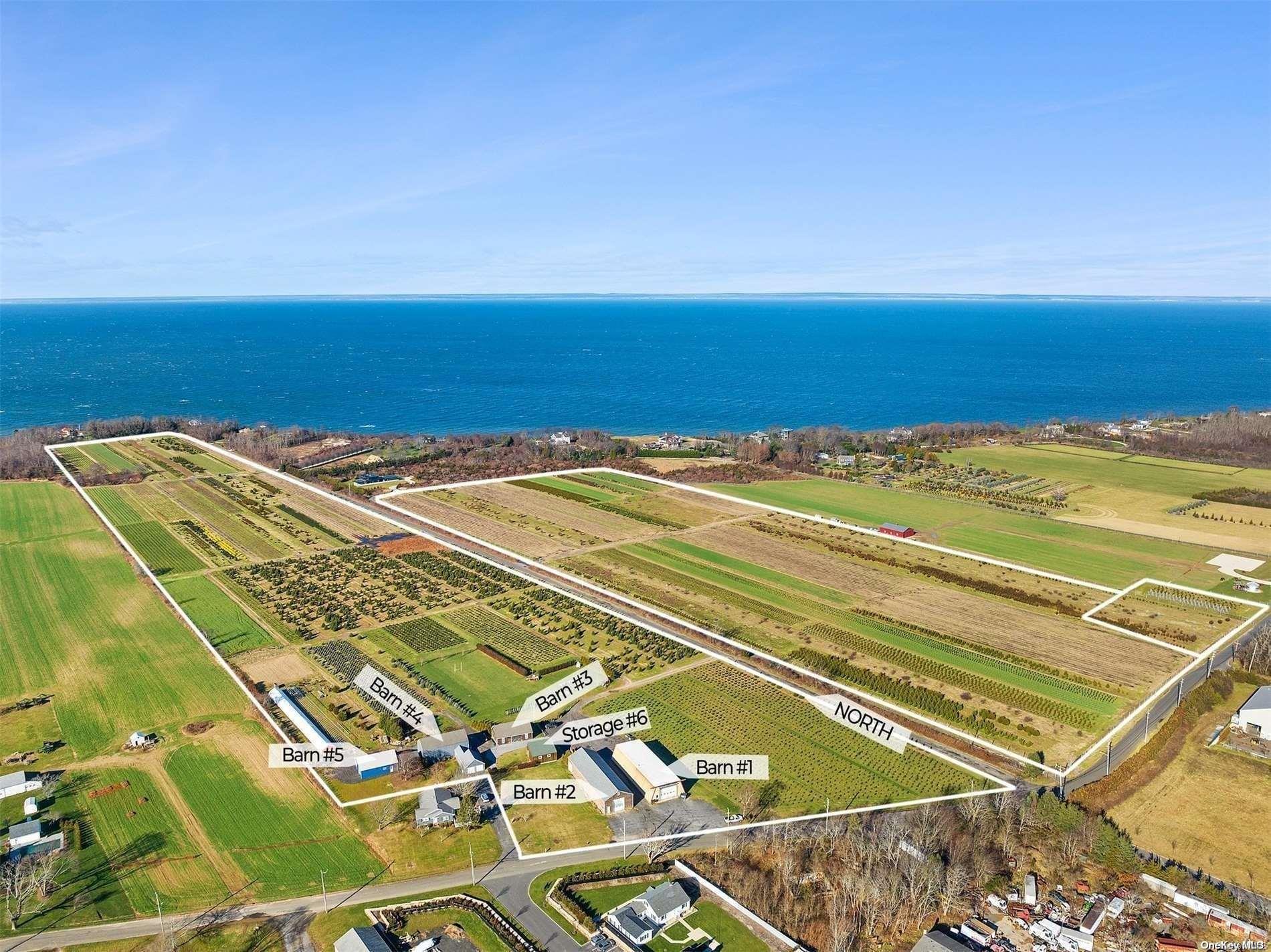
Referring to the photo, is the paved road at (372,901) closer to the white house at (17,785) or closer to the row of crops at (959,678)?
the white house at (17,785)

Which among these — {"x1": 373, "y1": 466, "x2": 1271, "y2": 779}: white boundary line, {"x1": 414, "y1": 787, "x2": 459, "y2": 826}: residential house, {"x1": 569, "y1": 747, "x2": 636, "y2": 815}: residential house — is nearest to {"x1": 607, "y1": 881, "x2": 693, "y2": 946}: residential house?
{"x1": 569, "y1": 747, "x2": 636, "y2": 815}: residential house

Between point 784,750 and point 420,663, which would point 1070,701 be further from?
point 420,663

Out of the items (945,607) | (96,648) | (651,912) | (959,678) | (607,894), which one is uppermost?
(96,648)

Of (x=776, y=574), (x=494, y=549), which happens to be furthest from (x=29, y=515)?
(x=776, y=574)

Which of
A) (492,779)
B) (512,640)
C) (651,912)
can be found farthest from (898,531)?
(651,912)

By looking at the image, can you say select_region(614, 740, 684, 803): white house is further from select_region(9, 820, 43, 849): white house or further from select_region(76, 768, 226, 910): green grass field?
select_region(9, 820, 43, 849): white house

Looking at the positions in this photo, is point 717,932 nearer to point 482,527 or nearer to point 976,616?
point 976,616

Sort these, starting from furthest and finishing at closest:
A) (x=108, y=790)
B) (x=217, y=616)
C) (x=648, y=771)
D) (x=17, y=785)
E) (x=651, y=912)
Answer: (x=217, y=616) < (x=108, y=790) < (x=648, y=771) < (x=17, y=785) < (x=651, y=912)
